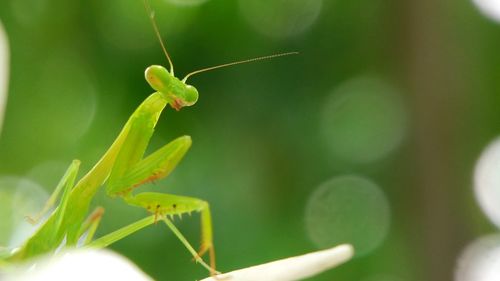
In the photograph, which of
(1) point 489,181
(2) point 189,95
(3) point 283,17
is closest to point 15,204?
(2) point 189,95

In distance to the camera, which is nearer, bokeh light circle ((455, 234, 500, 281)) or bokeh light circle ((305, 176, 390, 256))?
bokeh light circle ((455, 234, 500, 281))

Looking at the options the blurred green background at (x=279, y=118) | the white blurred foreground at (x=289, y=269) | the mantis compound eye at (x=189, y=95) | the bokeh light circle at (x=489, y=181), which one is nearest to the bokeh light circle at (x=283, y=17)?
the blurred green background at (x=279, y=118)

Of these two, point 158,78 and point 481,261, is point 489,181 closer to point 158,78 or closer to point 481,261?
point 481,261

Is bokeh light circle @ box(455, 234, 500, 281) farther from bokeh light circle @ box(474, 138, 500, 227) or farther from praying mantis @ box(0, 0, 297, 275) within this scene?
praying mantis @ box(0, 0, 297, 275)

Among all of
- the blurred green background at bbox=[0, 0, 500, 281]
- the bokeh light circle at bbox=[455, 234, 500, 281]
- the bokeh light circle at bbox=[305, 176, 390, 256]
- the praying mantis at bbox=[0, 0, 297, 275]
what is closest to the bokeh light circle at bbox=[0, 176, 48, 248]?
the blurred green background at bbox=[0, 0, 500, 281]

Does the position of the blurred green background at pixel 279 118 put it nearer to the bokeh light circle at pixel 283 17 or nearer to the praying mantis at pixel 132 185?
the bokeh light circle at pixel 283 17
